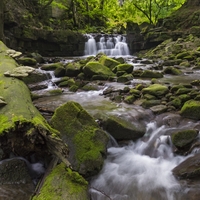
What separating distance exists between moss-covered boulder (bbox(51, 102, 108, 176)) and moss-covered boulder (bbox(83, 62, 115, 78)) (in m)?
5.80

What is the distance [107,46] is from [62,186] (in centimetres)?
1784

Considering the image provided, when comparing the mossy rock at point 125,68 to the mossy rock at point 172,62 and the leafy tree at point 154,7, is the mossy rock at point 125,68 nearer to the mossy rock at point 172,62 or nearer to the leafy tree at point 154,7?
the mossy rock at point 172,62

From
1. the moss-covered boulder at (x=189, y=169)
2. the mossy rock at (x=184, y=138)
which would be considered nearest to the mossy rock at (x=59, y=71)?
Answer: the mossy rock at (x=184, y=138)

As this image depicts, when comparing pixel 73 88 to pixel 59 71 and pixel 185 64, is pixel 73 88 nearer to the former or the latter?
pixel 59 71

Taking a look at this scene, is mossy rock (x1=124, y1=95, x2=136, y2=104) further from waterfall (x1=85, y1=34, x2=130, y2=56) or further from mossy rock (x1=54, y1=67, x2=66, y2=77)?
waterfall (x1=85, y1=34, x2=130, y2=56)

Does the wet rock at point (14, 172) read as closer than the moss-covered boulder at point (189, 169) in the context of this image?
Yes

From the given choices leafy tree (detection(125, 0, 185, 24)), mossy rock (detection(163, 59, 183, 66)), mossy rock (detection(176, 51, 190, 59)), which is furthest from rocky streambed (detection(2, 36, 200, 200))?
leafy tree (detection(125, 0, 185, 24))

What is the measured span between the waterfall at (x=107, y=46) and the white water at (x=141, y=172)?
15.0 m

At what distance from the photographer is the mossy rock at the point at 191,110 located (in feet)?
17.6

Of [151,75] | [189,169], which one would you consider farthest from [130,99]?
[151,75]

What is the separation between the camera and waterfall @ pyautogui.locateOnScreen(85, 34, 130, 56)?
765 inches

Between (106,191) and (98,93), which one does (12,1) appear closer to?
(98,93)

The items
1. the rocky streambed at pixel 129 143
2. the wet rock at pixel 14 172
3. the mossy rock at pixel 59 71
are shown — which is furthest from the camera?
the mossy rock at pixel 59 71

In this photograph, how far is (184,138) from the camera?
175 inches
